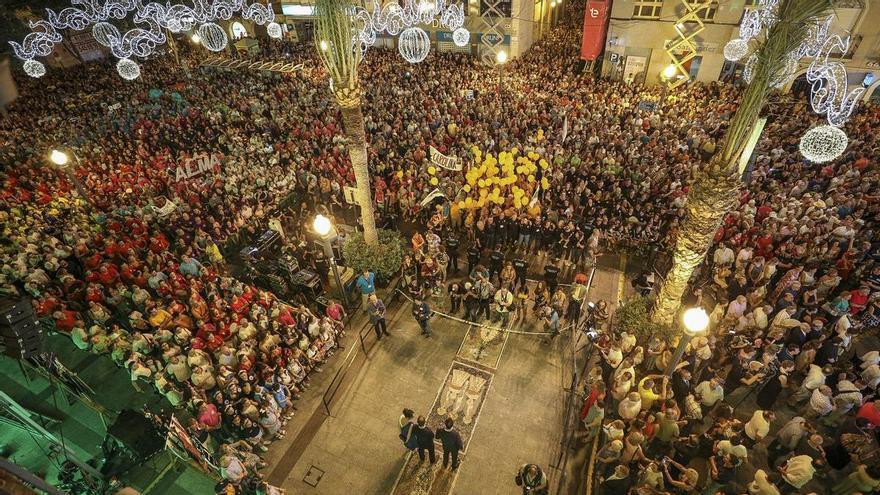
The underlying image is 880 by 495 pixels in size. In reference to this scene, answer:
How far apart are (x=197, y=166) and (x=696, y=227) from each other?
635 inches

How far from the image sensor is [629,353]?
9.10 metres

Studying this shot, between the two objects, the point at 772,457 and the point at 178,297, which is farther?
the point at 178,297

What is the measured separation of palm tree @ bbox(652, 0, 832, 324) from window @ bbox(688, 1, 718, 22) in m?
22.2

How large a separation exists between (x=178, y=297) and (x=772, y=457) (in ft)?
45.1

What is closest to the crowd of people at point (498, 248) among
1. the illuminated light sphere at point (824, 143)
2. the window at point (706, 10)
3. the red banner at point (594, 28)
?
the illuminated light sphere at point (824, 143)

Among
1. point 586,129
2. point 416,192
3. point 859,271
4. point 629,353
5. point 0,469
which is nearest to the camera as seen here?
point 0,469

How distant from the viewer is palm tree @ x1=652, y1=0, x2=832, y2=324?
20.1ft

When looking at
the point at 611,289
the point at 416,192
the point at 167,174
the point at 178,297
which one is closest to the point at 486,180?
the point at 416,192

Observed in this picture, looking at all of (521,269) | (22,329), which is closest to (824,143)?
(521,269)

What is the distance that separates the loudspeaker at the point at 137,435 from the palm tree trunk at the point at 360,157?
6.66 metres

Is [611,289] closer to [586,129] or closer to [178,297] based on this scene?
[586,129]

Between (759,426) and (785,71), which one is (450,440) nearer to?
(759,426)

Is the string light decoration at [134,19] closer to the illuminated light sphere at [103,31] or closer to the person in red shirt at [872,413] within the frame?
the illuminated light sphere at [103,31]

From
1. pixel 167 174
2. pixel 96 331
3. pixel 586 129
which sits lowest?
pixel 96 331
